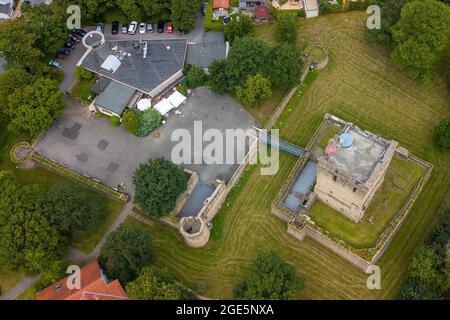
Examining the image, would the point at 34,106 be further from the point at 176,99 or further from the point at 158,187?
the point at 158,187

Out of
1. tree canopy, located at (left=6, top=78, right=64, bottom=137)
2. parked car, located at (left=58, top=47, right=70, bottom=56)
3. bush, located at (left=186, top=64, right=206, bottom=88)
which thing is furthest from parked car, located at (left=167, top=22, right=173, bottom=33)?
tree canopy, located at (left=6, top=78, right=64, bottom=137)

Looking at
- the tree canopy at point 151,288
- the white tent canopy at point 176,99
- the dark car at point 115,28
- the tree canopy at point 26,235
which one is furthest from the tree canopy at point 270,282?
the dark car at point 115,28

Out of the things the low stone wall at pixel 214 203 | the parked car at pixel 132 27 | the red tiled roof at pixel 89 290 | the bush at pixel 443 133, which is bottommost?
the red tiled roof at pixel 89 290

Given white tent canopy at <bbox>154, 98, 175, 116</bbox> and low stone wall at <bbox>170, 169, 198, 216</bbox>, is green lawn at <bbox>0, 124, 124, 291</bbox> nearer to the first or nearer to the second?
low stone wall at <bbox>170, 169, 198, 216</bbox>

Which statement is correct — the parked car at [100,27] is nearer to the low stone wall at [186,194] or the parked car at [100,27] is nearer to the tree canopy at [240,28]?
the tree canopy at [240,28]

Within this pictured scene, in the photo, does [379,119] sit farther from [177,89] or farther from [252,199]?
[177,89]

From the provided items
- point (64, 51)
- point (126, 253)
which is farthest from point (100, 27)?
point (126, 253)

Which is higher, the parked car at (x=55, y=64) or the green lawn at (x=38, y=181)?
the parked car at (x=55, y=64)
